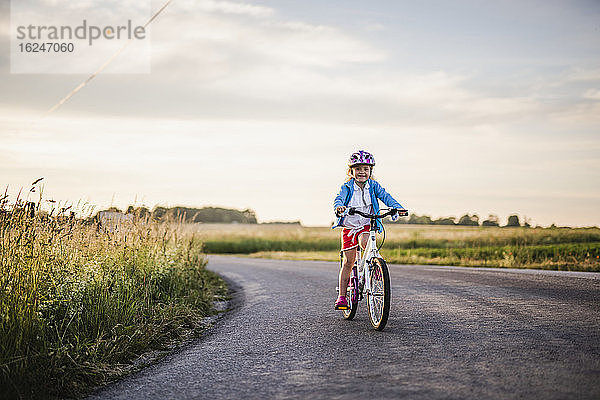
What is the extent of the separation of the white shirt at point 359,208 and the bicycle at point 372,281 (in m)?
0.21

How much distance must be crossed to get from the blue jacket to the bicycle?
226 millimetres

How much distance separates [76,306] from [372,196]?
4.05m

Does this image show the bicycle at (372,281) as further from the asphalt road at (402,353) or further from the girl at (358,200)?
the asphalt road at (402,353)

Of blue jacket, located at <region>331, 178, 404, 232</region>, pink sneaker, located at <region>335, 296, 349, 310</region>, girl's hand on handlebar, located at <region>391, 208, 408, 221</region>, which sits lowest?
pink sneaker, located at <region>335, 296, 349, 310</region>

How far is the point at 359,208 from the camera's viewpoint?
331 inches

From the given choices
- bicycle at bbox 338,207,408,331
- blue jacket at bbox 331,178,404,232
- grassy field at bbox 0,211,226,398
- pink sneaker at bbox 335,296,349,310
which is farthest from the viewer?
pink sneaker at bbox 335,296,349,310

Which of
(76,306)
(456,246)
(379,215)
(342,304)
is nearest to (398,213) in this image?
(379,215)

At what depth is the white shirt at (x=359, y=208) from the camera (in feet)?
27.7

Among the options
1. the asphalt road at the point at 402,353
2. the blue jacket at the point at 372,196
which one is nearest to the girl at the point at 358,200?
the blue jacket at the point at 372,196

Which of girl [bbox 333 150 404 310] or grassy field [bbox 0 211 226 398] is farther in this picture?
girl [bbox 333 150 404 310]

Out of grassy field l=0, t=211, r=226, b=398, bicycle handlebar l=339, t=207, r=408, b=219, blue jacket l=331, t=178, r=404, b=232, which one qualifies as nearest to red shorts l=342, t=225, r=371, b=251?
blue jacket l=331, t=178, r=404, b=232

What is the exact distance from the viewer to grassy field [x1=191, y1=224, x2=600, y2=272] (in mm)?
20203

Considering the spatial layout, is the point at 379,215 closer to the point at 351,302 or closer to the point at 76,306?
the point at 351,302

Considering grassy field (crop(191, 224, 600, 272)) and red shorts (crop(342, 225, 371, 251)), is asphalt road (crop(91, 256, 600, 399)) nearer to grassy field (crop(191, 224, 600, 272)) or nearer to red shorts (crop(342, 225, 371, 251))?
red shorts (crop(342, 225, 371, 251))
